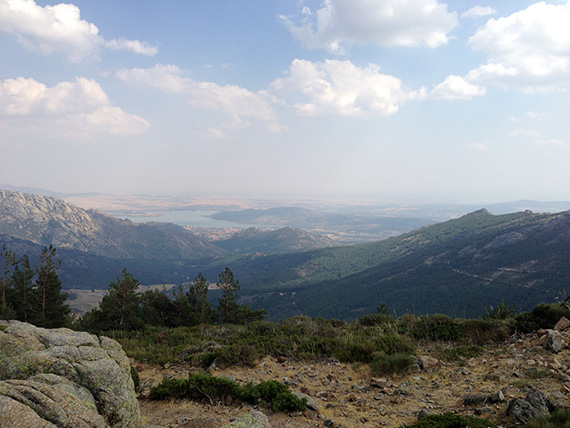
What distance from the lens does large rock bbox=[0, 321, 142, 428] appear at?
4.31 meters

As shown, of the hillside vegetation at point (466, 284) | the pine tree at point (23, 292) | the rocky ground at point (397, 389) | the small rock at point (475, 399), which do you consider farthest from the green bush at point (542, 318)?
the hillside vegetation at point (466, 284)

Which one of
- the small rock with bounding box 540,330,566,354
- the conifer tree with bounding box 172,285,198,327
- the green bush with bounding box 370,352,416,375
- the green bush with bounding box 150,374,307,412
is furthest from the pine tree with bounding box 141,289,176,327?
the small rock with bounding box 540,330,566,354

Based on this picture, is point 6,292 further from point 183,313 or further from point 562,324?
point 562,324

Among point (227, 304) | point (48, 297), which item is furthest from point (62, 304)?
point (227, 304)

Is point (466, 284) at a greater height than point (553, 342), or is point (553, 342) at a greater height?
point (553, 342)

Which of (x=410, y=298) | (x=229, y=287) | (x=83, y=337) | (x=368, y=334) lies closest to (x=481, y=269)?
(x=410, y=298)

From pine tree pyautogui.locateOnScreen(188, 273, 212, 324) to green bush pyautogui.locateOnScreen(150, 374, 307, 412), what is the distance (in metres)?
31.4

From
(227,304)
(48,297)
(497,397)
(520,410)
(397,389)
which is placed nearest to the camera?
(520,410)

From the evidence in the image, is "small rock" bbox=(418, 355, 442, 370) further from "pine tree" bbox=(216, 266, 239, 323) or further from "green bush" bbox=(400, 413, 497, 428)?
"pine tree" bbox=(216, 266, 239, 323)

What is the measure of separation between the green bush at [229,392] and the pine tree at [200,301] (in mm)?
31437

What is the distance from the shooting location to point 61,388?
5105 millimetres

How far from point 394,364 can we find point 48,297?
39176 mm

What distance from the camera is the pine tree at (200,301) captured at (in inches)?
1590

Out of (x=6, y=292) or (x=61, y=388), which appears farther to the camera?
(x=6, y=292)
